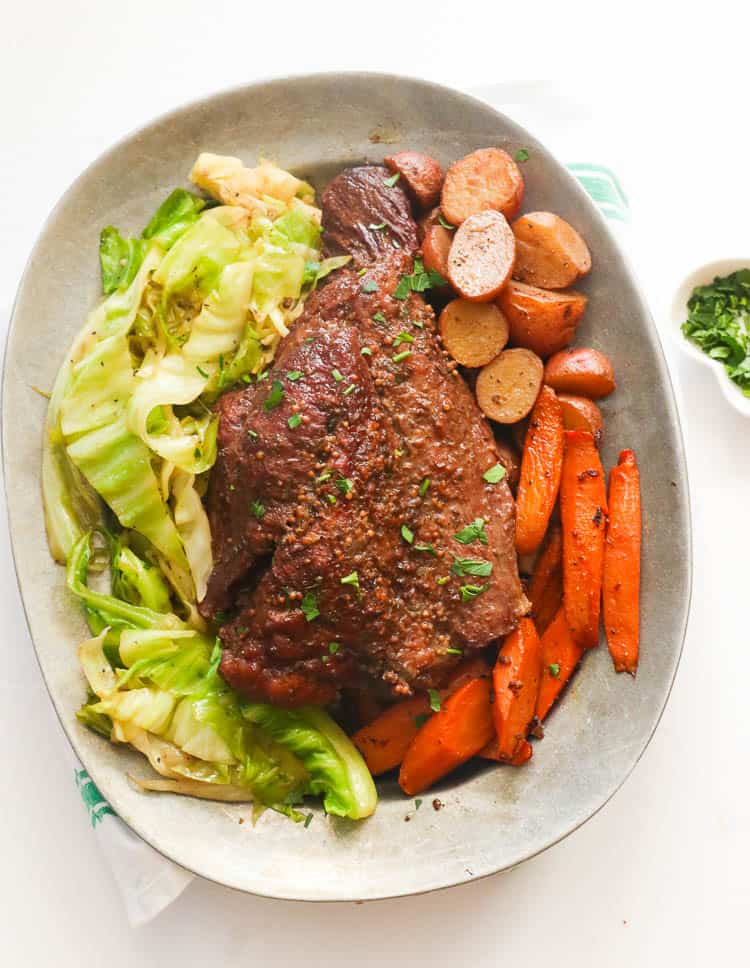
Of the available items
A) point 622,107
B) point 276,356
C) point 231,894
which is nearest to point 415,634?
point 276,356

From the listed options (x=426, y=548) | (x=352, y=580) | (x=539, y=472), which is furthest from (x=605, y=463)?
(x=352, y=580)

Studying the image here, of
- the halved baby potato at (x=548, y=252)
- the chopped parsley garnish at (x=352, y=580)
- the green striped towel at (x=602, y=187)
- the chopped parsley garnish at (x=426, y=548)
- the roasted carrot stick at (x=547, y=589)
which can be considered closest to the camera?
the chopped parsley garnish at (x=352, y=580)

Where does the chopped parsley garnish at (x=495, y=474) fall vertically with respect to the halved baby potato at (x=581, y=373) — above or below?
Answer: below

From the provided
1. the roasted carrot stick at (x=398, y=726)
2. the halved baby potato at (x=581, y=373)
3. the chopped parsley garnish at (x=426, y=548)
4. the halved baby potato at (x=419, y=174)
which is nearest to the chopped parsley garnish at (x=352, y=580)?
the chopped parsley garnish at (x=426, y=548)

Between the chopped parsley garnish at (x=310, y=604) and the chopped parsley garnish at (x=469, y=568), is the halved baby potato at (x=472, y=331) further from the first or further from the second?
the chopped parsley garnish at (x=310, y=604)

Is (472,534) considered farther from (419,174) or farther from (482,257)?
(419,174)

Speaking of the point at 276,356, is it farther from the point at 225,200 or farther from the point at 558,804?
the point at 558,804

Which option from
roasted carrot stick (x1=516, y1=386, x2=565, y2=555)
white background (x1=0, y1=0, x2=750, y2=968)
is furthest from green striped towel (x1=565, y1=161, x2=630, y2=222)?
roasted carrot stick (x1=516, y1=386, x2=565, y2=555)

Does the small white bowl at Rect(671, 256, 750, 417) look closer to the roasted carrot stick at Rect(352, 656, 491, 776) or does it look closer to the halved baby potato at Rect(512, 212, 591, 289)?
the halved baby potato at Rect(512, 212, 591, 289)
